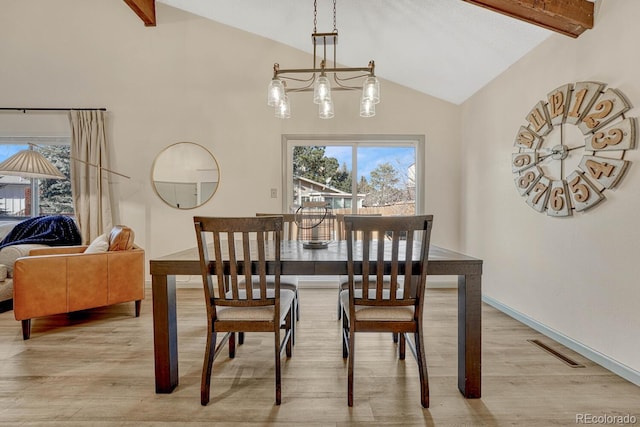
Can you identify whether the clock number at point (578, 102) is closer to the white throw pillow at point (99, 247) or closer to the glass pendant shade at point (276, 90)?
the glass pendant shade at point (276, 90)

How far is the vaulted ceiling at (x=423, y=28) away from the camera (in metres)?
2.13

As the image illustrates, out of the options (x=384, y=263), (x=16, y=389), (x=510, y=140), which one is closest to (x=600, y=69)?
(x=510, y=140)

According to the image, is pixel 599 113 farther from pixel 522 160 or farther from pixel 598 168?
pixel 522 160

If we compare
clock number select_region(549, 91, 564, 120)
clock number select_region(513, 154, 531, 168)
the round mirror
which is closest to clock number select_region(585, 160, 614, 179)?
clock number select_region(549, 91, 564, 120)

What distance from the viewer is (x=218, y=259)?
1523mm

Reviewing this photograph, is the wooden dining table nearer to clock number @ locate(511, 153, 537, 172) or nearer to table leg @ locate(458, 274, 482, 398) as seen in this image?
table leg @ locate(458, 274, 482, 398)

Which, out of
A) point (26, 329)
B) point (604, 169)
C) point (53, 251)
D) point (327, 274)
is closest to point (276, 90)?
point (327, 274)

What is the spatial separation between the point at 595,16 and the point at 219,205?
3835 mm

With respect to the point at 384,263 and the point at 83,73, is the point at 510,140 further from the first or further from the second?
the point at 83,73

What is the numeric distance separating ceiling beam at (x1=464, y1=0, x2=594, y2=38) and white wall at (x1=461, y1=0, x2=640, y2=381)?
0.07 metres

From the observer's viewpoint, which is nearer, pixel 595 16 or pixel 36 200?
pixel 595 16

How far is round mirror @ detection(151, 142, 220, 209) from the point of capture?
3.84m

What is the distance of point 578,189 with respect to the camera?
2.08 m

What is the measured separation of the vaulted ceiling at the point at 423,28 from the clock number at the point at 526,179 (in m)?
1.03
